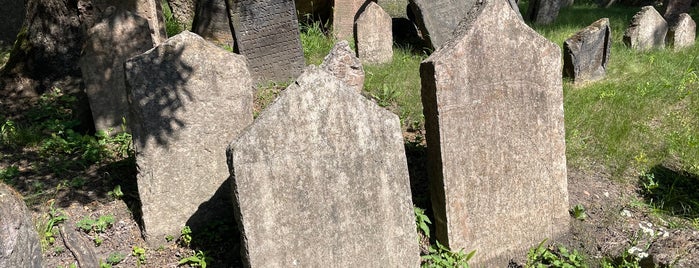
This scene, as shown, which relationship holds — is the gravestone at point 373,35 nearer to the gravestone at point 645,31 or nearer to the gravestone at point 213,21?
the gravestone at point 213,21

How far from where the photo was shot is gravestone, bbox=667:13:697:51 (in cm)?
907

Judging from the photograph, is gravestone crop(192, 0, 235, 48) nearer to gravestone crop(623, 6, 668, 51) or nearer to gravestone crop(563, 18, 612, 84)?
gravestone crop(563, 18, 612, 84)

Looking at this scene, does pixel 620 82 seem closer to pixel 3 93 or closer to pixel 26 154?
pixel 26 154

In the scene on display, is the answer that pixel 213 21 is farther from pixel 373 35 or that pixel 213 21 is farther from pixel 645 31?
pixel 645 31

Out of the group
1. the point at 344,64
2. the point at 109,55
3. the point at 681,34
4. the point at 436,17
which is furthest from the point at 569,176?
the point at 681,34

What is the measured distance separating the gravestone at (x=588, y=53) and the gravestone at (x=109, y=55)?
172 inches

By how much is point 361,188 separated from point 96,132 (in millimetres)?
3283

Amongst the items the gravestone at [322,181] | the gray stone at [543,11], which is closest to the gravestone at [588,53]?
the gray stone at [543,11]

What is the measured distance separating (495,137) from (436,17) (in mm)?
4548

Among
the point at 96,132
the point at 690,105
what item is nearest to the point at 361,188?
the point at 96,132

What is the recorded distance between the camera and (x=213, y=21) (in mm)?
9062

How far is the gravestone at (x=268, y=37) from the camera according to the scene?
7242 millimetres

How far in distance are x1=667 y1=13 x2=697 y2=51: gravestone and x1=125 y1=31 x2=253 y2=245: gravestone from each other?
22.7 feet

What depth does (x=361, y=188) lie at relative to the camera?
3.87m
